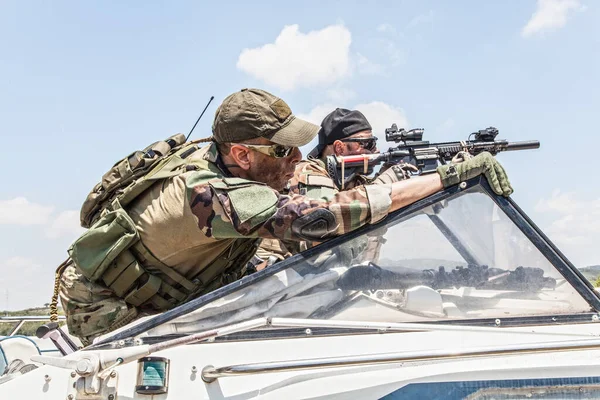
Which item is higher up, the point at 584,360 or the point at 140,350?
the point at 140,350

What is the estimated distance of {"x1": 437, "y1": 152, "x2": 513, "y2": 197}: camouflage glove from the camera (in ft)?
6.68

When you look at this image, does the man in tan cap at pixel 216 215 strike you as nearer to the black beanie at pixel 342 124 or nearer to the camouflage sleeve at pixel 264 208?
the camouflage sleeve at pixel 264 208

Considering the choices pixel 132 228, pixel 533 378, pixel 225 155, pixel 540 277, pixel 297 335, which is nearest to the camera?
pixel 533 378

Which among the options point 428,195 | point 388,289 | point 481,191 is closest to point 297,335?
point 388,289

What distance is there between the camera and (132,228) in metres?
2.31

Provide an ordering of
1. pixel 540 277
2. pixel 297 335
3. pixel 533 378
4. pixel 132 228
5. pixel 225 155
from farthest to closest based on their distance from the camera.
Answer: pixel 225 155 < pixel 132 228 < pixel 540 277 < pixel 297 335 < pixel 533 378

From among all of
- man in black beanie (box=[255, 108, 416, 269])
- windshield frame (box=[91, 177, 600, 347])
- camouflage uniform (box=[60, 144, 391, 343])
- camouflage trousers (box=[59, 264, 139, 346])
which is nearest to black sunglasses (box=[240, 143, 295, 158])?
camouflage uniform (box=[60, 144, 391, 343])

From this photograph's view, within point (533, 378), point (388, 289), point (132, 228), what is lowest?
point (533, 378)

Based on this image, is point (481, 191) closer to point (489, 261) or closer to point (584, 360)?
point (489, 261)

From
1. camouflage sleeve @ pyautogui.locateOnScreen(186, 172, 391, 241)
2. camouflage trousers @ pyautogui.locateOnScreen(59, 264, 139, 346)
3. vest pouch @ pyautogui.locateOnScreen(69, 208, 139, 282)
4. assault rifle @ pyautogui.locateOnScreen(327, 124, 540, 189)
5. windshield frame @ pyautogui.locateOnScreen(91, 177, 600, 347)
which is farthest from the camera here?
assault rifle @ pyautogui.locateOnScreen(327, 124, 540, 189)

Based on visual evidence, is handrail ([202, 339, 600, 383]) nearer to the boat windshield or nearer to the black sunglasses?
the boat windshield

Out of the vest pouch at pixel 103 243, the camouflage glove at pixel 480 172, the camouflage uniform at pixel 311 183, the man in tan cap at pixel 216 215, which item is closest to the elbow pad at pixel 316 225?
the man in tan cap at pixel 216 215

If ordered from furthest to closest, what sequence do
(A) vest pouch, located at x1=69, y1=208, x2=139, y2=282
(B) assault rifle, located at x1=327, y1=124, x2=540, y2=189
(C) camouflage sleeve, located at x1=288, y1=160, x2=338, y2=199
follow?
1. (C) camouflage sleeve, located at x1=288, y1=160, x2=338, y2=199
2. (B) assault rifle, located at x1=327, y1=124, x2=540, y2=189
3. (A) vest pouch, located at x1=69, y1=208, x2=139, y2=282

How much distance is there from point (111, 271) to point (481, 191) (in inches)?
60.9
